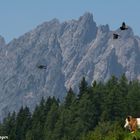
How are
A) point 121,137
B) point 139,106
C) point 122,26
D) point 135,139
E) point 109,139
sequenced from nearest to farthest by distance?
point 135,139 → point 121,137 → point 109,139 → point 122,26 → point 139,106

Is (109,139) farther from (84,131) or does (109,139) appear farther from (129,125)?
(84,131)

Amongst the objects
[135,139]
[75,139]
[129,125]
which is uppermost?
[75,139]

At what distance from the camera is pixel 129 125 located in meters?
40.5

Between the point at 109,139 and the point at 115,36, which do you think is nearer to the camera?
the point at 109,139

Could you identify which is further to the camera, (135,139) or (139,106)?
(139,106)

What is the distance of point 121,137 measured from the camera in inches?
1324

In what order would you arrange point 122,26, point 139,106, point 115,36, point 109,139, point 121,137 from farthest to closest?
1. point 139,106
2. point 115,36
3. point 122,26
4. point 109,139
5. point 121,137

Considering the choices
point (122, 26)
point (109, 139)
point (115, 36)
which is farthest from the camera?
point (115, 36)

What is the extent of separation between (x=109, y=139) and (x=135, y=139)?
627cm

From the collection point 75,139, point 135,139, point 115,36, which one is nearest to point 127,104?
point 75,139

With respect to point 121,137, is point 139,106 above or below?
above

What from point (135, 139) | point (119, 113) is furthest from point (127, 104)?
point (135, 139)

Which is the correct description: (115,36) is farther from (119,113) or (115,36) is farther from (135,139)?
(119,113)

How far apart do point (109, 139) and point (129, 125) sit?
4.85 meters
